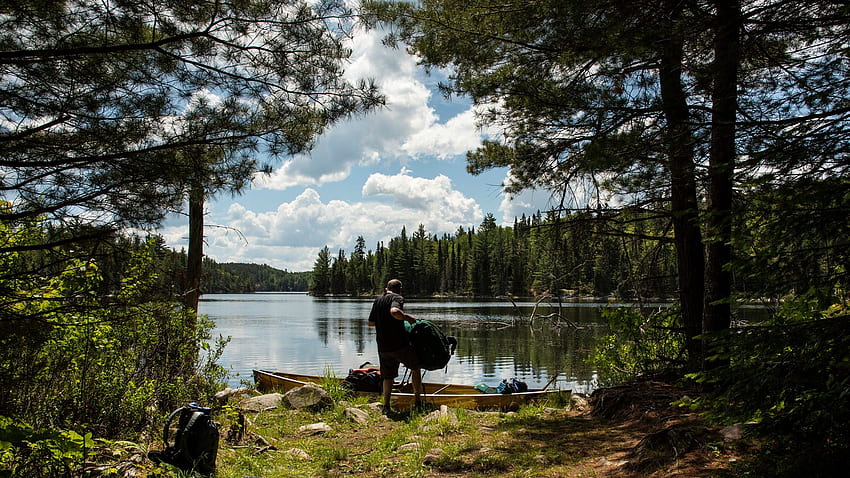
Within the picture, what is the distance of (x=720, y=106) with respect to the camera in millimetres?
3877

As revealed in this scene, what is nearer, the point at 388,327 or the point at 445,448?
the point at 445,448

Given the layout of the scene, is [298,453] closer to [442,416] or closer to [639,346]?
[442,416]

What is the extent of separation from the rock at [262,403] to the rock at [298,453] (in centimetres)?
208

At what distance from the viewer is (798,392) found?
7.85 feet

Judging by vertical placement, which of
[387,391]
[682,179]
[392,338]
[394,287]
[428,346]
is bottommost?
[387,391]

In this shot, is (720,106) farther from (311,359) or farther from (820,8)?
(311,359)

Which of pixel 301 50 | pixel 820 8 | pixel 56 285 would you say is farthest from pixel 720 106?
pixel 56 285

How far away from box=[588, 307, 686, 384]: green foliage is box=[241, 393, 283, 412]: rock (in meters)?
4.46

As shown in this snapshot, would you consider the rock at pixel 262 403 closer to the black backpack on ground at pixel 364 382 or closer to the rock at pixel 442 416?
the black backpack on ground at pixel 364 382

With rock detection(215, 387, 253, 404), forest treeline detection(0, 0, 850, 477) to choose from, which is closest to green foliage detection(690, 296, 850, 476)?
forest treeline detection(0, 0, 850, 477)

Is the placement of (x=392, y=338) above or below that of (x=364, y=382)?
above

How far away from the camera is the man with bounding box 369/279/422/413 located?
6301mm

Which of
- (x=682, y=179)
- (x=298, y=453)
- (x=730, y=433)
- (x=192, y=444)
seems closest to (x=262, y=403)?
(x=298, y=453)

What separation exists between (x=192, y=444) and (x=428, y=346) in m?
3.23
